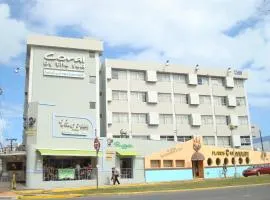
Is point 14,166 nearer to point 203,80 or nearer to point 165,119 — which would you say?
point 165,119

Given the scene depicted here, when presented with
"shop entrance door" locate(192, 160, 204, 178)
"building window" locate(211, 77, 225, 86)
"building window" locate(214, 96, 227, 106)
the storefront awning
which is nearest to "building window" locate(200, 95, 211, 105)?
"building window" locate(214, 96, 227, 106)

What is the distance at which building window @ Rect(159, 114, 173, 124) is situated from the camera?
67.0 metres

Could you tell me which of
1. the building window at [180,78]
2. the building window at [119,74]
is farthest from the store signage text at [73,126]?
the building window at [180,78]

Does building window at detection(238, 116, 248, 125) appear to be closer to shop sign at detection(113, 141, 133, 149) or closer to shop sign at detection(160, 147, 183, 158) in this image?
shop sign at detection(160, 147, 183, 158)

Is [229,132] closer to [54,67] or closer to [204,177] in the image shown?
[204,177]

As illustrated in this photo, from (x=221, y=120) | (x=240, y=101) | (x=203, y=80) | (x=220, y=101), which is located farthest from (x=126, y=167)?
(x=240, y=101)

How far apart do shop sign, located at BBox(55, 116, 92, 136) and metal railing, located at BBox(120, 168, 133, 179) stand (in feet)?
17.0

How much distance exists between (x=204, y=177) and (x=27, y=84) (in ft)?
88.5

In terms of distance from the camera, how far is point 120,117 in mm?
64000

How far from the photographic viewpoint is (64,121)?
38500 millimetres

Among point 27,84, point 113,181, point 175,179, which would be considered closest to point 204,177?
point 175,179

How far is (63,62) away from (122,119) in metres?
11.7

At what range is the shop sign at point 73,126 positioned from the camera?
126ft

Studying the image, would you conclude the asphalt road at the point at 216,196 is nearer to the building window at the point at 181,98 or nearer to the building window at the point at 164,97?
the building window at the point at 164,97
